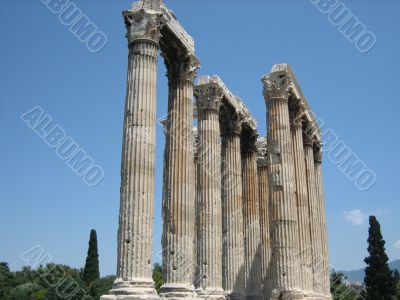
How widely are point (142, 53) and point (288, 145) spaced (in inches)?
533

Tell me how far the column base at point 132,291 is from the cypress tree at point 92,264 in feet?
163

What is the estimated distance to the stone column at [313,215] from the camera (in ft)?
115

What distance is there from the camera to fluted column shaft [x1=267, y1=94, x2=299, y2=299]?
2884 centimetres

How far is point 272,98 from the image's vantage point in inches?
1293

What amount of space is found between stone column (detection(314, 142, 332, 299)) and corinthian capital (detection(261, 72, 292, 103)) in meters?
12.0

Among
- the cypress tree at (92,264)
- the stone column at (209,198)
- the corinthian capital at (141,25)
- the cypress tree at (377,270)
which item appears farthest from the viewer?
the cypress tree at (92,264)

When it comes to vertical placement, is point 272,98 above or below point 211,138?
above

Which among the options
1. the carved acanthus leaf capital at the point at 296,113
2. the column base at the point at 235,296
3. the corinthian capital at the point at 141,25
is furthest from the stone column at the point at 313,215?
the corinthian capital at the point at 141,25

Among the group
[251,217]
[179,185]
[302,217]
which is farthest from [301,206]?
[179,185]

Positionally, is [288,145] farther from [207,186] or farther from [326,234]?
[326,234]

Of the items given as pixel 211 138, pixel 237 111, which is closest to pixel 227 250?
pixel 211 138

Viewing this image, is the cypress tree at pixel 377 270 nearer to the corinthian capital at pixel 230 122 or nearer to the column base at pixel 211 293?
the corinthian capital at pixel 230 122

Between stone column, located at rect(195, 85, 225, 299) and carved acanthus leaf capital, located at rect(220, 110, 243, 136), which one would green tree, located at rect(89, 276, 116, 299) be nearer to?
carved acanthus leaf capital, located at rect(220, 110, 243, 136)

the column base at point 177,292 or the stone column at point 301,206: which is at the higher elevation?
the stone column at point 301,206
